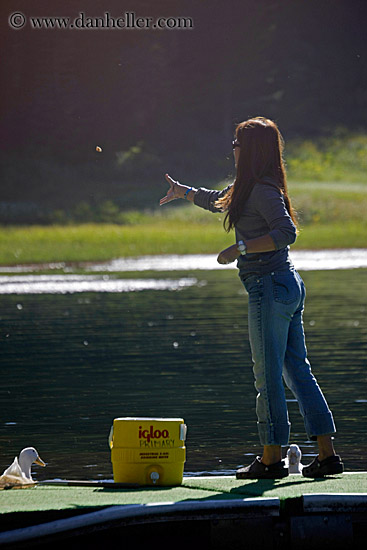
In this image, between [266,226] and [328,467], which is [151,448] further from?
[266,226]

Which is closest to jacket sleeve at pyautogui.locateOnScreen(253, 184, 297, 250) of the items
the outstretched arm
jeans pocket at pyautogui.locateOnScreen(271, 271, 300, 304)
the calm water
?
jeans pocket at pyautogui.locateOnScreen(271, 271, 300, 304)

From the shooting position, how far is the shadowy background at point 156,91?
266ft

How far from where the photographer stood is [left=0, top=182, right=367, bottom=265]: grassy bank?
48844 millimetres

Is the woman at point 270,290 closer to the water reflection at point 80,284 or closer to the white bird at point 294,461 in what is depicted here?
the white bird at point 294,461

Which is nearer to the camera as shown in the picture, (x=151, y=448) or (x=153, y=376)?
(x=151, y=448)

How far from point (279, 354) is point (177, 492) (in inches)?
32.5

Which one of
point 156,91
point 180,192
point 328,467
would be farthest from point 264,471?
point 156,91

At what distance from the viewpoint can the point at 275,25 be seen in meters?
104

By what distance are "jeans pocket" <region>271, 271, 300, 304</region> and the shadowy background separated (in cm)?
6302

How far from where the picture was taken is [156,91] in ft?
303

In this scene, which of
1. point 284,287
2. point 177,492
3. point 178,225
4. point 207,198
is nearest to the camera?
point 177,492

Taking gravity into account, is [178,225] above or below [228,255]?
above

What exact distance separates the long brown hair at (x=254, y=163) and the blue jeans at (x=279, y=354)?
1.10 ft

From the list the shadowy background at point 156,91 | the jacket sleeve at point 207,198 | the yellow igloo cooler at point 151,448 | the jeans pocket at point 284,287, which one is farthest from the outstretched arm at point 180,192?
the shadowy background at point 156,91
